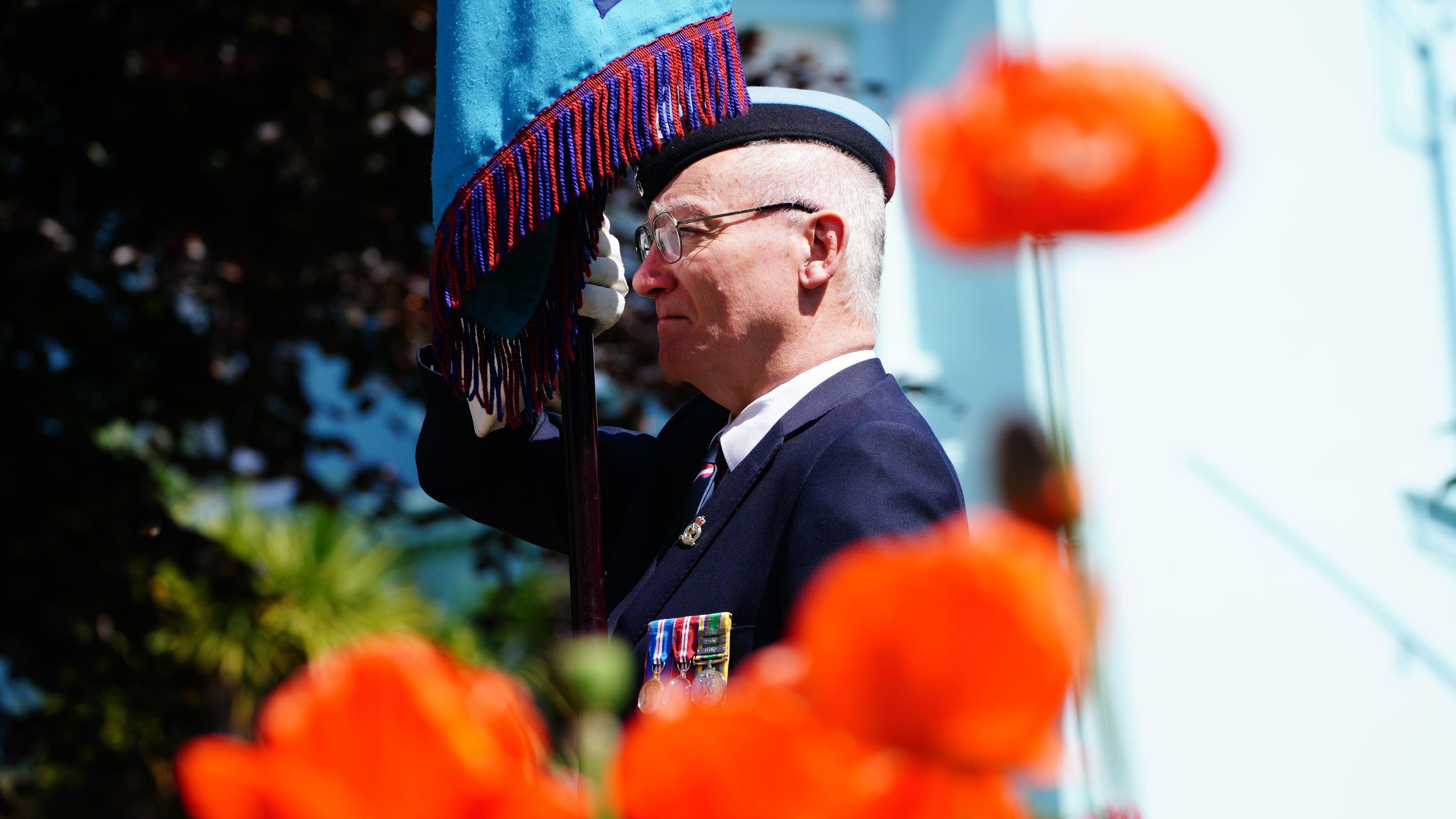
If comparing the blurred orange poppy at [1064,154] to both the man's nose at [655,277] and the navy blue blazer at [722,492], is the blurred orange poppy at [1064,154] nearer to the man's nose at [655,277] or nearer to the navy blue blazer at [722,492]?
the navy blue blazer at [722,492]

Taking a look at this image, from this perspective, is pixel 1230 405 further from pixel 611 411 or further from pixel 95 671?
pixel 95 671

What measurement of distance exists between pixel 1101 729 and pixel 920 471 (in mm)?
1320

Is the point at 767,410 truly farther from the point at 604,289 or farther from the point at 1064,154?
the point at 1064,154

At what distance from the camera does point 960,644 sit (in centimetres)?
38


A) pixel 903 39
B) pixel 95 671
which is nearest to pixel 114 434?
pixel 95 671

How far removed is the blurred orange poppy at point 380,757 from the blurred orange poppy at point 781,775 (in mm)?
46

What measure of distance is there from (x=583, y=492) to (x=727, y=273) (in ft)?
1.33

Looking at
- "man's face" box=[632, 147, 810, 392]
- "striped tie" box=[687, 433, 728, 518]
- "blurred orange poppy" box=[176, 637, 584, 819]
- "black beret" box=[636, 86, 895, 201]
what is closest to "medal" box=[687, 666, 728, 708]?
"striped tie" box=[687, 433, 728, 518]

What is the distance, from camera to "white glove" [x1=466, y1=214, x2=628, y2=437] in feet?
6.86

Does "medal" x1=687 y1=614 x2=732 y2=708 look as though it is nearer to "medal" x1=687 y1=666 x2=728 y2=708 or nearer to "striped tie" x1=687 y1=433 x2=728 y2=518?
"medal" x1=687 y1=666 x2=728 y2=708

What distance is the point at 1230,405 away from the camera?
4.82 meters

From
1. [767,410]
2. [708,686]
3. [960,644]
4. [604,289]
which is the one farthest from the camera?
[604,289]

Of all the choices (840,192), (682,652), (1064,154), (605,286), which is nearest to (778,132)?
(840,192)

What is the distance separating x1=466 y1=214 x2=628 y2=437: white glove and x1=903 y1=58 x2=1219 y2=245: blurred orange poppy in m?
1.60
